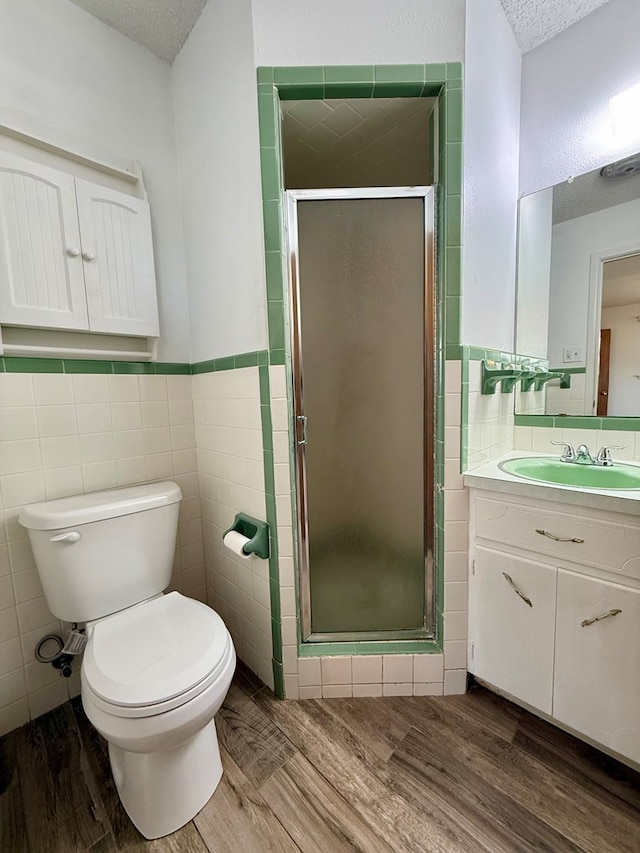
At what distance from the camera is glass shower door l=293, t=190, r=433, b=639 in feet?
4.23

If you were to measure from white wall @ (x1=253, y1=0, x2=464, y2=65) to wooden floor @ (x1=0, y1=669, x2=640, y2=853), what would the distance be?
221cm

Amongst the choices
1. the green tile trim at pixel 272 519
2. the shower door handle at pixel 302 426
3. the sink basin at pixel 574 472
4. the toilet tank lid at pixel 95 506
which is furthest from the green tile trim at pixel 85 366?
the sink basin at pixel 574 472

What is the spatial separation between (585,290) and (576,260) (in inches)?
5.3

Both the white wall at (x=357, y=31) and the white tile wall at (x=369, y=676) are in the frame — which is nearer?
the white wall at (x=357, y=31)

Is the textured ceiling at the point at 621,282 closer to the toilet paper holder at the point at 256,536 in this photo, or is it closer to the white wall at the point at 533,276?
the white wall at the point at 533,276

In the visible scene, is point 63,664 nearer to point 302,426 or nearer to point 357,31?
point 302,426

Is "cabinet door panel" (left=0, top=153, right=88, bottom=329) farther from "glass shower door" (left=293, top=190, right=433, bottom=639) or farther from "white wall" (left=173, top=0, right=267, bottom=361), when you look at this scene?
"glass shower door" (left=293, top=190, right=433, bottom=639)

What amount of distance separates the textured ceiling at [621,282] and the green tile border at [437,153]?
73cm

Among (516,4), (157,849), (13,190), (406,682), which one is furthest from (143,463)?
(516,4)

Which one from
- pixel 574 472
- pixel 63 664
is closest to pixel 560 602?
pixel 574 472

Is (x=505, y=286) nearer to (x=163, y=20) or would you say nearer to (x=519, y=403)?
(x=519, y=403)

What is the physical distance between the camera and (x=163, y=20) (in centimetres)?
133

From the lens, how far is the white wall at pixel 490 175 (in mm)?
1184

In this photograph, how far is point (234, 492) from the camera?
4.79 feet
